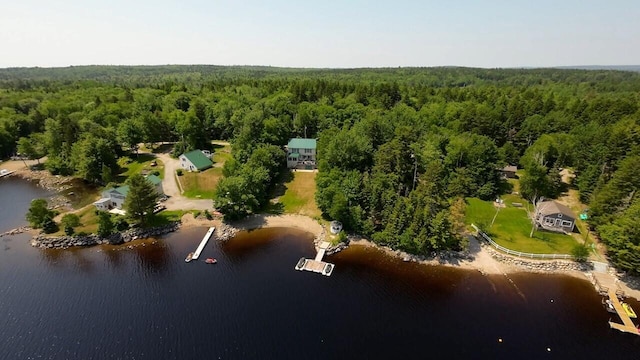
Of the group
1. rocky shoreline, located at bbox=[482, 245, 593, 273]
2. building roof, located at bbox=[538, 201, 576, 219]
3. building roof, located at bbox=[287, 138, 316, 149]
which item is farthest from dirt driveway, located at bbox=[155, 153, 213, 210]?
building roof, located at bbox=[538, 201, 576, 219]

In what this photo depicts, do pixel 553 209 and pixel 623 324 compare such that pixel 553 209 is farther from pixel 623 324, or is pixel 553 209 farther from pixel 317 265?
pixel 317 265

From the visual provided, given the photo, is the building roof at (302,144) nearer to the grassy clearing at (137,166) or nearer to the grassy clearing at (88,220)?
the grassy clearing at (137,166)

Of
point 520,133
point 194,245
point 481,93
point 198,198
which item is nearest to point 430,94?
point 481,93

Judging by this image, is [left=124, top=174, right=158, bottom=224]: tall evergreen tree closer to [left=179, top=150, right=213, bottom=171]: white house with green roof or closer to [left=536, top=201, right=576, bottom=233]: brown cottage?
[left=179, top=150, right=213, bottom=171]: white house with green roof

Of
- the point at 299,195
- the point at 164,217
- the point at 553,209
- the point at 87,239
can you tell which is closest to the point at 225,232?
the point at 164,217

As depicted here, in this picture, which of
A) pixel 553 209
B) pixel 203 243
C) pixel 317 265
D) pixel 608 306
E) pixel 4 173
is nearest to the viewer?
pixel 608 306

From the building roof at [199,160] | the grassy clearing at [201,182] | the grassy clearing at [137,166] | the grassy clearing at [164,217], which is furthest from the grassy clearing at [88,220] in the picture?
the building roof at [199,160]
